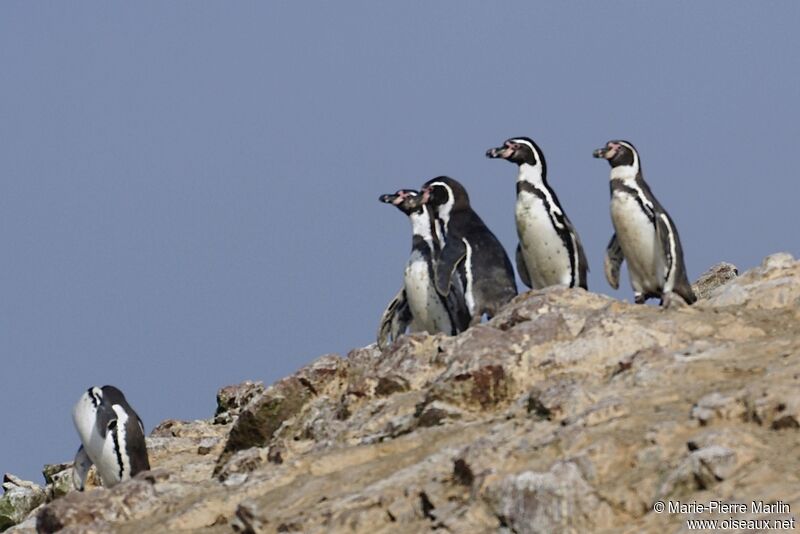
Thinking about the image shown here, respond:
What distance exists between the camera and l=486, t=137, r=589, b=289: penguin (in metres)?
14.9

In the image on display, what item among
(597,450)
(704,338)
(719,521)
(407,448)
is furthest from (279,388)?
(719,521)

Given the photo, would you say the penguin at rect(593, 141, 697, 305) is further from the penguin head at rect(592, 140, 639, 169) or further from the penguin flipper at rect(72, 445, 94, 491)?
the penguin flipper at rect(72, 445, 94, 491)

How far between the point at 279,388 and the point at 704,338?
376 centimetres

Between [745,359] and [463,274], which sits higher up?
[463,274]

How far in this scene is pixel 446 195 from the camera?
15.9m

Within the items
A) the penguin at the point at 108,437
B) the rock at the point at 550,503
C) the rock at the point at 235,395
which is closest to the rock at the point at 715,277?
the rock at the point at 235,395

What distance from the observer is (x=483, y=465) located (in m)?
8.47

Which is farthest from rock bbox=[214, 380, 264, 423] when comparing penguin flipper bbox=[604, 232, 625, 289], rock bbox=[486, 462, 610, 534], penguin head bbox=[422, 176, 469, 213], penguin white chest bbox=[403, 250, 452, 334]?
rock bbox=[486, 462, 610, 534]

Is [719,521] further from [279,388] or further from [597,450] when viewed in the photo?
[279,388]

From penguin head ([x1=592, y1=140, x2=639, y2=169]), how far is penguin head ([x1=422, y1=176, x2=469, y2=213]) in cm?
150

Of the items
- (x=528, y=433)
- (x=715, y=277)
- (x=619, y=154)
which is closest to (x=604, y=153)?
(x=619, y=154)

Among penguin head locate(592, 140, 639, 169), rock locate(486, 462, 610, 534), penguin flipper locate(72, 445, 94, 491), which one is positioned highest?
penguin head locate(592, 140, 639, 169)

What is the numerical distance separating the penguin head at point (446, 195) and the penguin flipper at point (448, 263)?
85 centimetres

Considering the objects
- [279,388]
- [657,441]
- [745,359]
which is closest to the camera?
[657,441]
